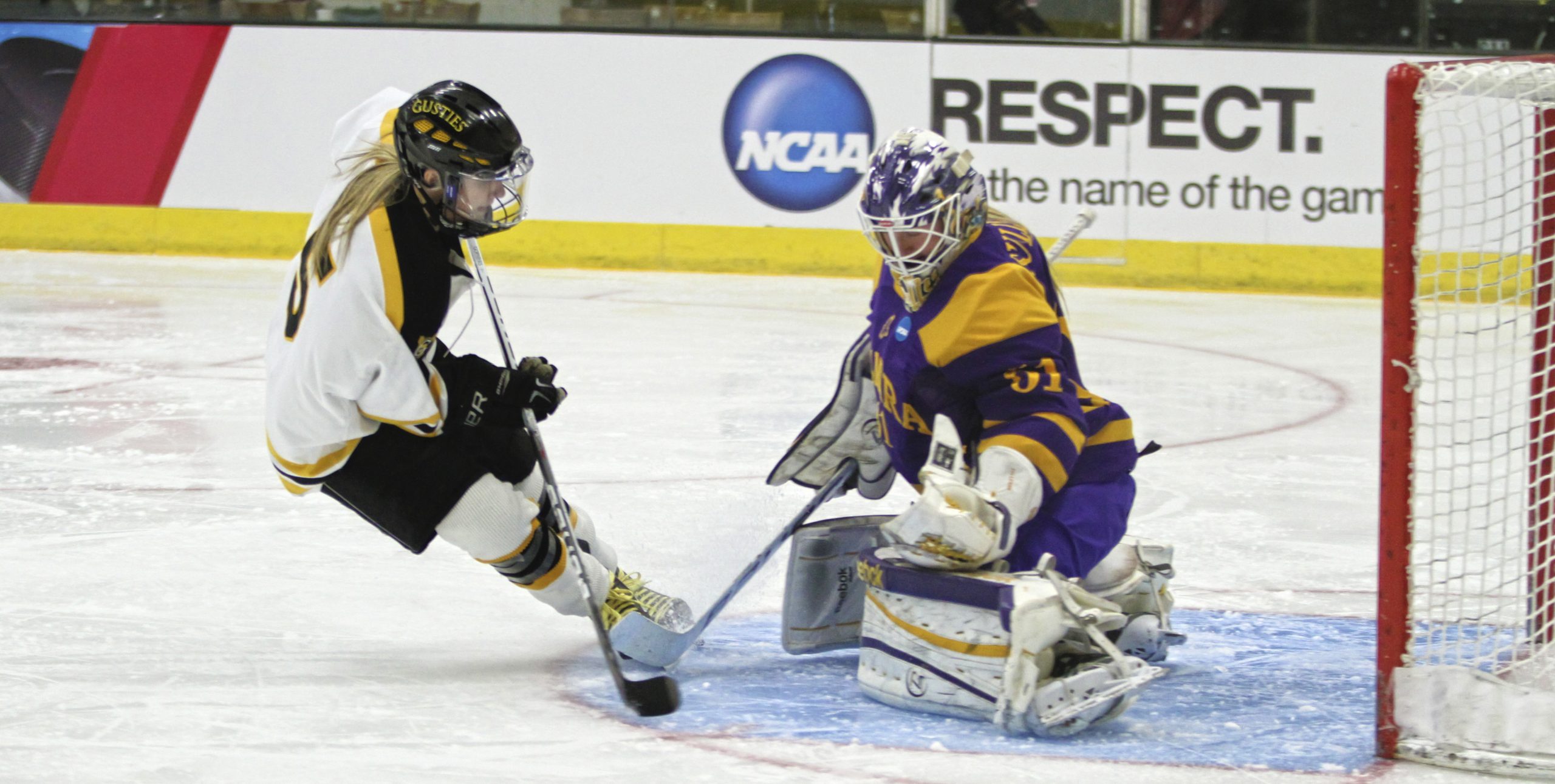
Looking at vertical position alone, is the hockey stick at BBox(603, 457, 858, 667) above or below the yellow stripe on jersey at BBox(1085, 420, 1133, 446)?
below

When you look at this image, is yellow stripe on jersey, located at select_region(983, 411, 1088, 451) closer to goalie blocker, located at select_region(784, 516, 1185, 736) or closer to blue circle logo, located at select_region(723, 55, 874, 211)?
goalie blocker, located at select_region(784, 516, 1185, 736)

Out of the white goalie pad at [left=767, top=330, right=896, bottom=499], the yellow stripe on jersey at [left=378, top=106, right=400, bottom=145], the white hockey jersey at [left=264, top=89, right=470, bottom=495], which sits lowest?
the white goalie pad at [left=767, top=330, right=896, bottom=499]

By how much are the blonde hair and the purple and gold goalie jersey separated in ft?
2.22

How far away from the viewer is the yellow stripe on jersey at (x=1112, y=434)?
2.23m

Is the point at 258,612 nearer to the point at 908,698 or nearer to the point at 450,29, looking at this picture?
the point at 908,698

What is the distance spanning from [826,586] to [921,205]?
618 millimetres

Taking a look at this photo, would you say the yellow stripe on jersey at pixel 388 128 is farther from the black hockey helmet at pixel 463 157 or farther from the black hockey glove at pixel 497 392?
the black hockey glove at pixel 497 392

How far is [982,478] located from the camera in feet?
6.67

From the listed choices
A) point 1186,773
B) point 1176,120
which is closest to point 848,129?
point 1176,120

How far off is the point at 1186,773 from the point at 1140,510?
4.77ft

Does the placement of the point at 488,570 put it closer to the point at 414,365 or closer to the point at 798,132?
the point at 414,365

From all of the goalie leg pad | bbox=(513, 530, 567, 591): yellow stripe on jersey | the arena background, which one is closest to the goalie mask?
the goalie leg pad

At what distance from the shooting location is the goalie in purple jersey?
6.49 feet

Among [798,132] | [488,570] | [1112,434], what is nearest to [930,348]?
[1112,434]
